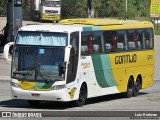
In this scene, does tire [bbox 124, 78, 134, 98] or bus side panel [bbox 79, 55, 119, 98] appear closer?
bus side panel [bbox 79, 55, 119, 98]

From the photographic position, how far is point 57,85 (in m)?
19.6

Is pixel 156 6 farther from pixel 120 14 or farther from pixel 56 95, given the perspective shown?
pixel 56 95

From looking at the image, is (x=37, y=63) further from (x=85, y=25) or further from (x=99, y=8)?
(x=99, y=8)

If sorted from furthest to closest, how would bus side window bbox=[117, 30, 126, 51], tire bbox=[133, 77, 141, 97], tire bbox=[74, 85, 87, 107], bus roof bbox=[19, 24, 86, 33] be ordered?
1. tire bbox=[133, 77, 141, 97]
2. bus side window bbox=[117, 30, 126, 51]
3. tire bbox=[74, 85, 87, 107]
4. bus roof bbox=[19, 24, 86, 33]

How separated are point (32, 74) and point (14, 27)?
22.8 m

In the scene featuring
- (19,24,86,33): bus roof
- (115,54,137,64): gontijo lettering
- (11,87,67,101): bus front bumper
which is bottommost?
(11,87,67,101): bus front bumper

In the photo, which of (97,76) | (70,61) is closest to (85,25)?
(97,76)

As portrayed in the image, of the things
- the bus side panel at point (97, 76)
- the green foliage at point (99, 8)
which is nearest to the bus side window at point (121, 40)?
the bus side panel at point (97, 76)

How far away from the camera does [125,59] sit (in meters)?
24.0

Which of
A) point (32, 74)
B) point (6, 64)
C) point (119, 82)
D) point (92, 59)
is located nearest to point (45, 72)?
point (32, 74)

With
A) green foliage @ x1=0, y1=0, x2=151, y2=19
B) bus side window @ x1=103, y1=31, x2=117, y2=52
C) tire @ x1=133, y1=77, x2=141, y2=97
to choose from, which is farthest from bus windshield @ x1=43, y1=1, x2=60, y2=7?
bus side window @ x1=103, y1=31, x2=117, y2=52

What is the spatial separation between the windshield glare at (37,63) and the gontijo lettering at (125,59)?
3961 mm

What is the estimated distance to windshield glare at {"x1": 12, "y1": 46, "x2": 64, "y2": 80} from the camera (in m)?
19.8

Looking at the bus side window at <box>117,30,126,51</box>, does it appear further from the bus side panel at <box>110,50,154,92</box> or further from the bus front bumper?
the bus front bumper
